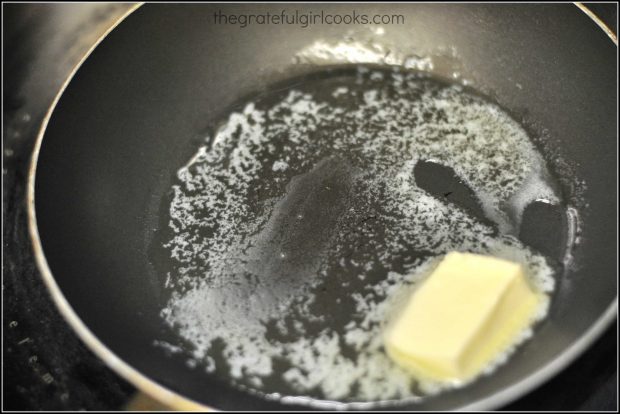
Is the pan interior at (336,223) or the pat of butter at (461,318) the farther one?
the pan interior at (336,223)

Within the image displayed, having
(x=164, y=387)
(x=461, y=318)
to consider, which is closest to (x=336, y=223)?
(x=461, y=318)

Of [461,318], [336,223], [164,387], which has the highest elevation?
[336,223]

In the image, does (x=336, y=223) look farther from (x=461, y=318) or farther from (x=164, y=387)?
Result: (x=164, y=387)

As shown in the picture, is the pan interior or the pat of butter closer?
the pat of butter

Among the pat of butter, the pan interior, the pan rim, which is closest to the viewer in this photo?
the pan rim

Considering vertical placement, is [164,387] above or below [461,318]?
below
